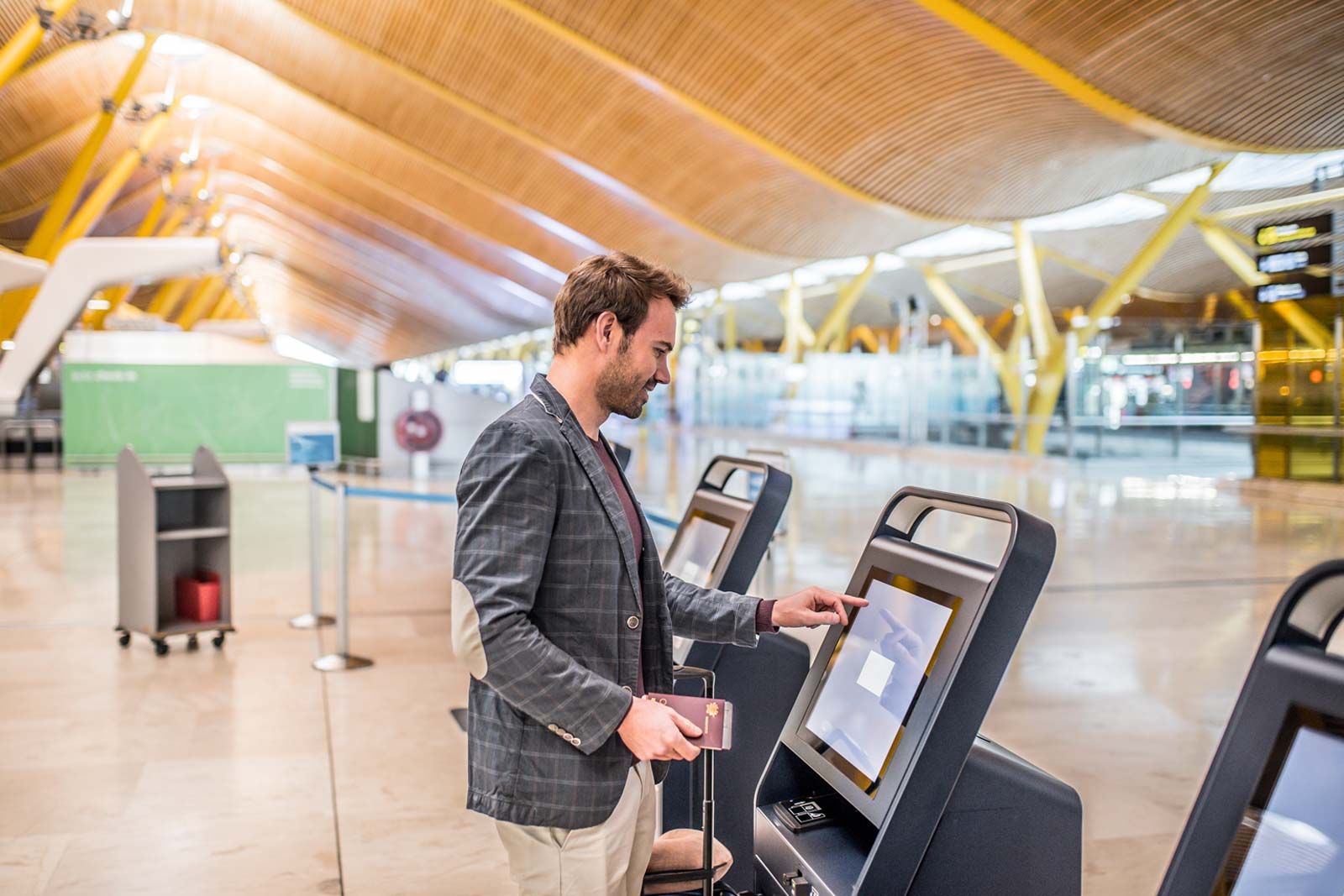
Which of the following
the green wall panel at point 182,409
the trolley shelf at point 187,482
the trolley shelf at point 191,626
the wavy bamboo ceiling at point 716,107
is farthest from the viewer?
the green wall panel at point 182,409

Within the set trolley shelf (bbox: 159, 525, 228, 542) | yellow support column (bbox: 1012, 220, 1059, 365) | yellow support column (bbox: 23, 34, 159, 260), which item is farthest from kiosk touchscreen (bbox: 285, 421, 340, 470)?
yellow support column (bbox: 23, 34, 159, 260)

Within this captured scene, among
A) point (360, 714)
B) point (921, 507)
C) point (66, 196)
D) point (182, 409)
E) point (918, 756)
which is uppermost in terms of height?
point (66, 196)

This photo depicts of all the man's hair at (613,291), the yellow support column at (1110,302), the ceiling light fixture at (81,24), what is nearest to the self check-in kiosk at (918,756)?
the man's hair at (613,291)

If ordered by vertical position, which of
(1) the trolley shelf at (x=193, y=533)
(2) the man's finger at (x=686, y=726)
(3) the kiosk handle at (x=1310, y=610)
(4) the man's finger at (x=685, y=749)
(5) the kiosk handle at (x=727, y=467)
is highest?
(5) the kiosk handle at (x=727, y=467)

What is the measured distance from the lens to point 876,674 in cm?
214

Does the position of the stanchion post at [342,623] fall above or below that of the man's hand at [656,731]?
below

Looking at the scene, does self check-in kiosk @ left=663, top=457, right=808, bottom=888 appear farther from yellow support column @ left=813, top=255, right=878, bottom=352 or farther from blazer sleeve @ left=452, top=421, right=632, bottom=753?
yellow support column @ left=813, top=255, right=878, bottom=352

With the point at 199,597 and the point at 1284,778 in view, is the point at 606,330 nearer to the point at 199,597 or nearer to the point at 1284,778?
the point at 1284,778

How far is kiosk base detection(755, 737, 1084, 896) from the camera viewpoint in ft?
6.46

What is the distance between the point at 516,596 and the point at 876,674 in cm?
71

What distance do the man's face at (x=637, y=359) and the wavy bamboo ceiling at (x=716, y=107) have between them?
13259 millimetres

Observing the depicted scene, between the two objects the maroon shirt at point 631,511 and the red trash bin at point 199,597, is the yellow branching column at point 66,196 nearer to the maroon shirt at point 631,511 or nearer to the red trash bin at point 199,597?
the red trash bin at point 199,597

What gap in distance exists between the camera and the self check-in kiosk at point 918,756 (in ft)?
6.09

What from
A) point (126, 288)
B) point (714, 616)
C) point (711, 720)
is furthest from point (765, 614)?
point (126, 288)
